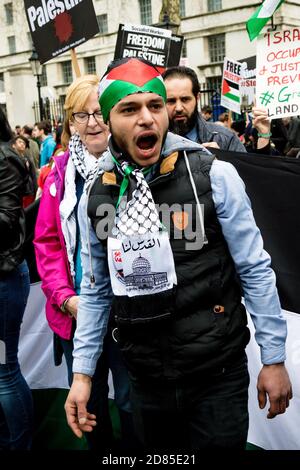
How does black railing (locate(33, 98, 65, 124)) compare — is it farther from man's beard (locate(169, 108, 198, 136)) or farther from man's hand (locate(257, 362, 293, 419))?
man's hand (locate(257, 362, 293, 419))

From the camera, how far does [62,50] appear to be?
4.31 m

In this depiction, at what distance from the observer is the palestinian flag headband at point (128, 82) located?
75.6 inches

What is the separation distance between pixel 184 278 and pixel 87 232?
0.47 metres

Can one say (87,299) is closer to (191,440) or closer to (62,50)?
(191,440)

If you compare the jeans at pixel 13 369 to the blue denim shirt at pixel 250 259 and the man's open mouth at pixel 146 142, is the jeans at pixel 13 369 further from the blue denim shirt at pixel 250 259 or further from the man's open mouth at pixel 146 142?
the blue denim shirt at pixel 250 259

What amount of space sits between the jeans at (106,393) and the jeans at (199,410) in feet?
2.21

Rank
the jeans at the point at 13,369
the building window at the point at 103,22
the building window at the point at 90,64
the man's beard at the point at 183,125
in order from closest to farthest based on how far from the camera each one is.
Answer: the jeans at the point at 13,369, the man's beard at the point at 183,125, the building window at the point at 103,22, the building window at the point at 90,64

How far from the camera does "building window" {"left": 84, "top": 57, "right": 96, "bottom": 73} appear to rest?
39.6 meters

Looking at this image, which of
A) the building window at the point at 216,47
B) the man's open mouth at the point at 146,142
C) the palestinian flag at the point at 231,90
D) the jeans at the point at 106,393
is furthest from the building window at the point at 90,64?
the man's open mouth at the point at 146,142

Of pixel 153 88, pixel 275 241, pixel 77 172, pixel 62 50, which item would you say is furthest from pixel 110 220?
pixel 62 50

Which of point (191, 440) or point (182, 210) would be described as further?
point (191, 440)

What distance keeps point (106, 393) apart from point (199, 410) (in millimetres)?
933

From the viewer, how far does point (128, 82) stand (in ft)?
6.30
